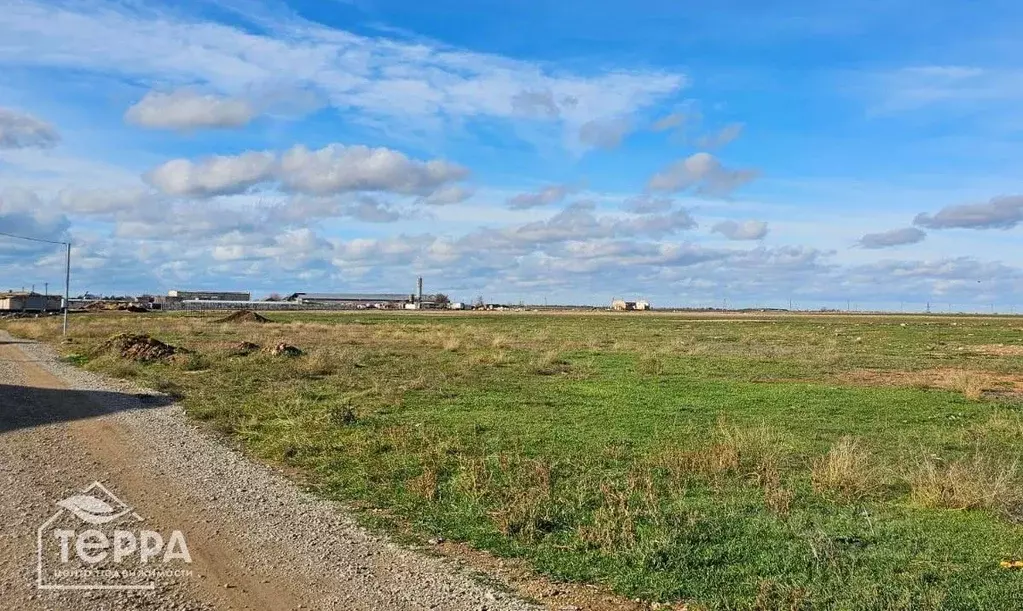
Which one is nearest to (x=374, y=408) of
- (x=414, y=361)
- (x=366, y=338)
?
(x=414, y=361)

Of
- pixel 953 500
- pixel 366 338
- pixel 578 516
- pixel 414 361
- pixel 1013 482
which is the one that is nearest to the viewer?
pixel 578 516

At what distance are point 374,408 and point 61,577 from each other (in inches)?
437

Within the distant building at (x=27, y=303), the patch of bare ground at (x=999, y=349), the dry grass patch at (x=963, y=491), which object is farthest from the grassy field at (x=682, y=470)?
the distant building at (x=27, y=303)

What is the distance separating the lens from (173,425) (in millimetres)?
14109

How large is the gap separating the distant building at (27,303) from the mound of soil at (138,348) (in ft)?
308

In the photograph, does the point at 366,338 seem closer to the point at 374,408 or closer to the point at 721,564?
the point at 374,408

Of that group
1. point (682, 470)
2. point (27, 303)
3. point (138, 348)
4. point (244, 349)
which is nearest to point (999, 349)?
point (244, 349)

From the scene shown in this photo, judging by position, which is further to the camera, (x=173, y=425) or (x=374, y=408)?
(x=374, y=408)

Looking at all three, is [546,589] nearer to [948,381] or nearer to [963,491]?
[963,491]

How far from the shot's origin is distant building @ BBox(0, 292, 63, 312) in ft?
373

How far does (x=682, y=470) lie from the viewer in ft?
35.3

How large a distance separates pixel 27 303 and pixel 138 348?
367ft

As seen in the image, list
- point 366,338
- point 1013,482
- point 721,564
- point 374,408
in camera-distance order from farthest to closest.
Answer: point 366,338 < point 374,408 < point 1013,482 < point 721,564

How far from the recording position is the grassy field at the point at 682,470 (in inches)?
263
